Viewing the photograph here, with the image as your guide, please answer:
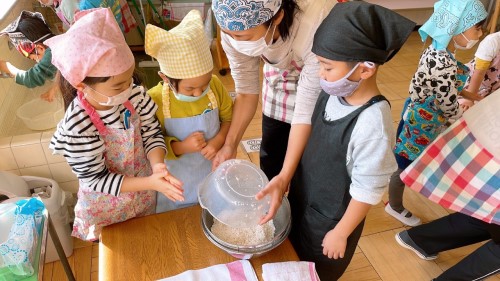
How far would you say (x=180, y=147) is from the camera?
3.67 ft

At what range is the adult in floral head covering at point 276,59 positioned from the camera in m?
0.94

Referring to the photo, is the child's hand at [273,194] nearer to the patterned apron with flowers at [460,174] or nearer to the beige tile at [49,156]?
the patterned apron with flowers at [460,174]

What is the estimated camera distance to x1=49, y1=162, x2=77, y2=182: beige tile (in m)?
1.80

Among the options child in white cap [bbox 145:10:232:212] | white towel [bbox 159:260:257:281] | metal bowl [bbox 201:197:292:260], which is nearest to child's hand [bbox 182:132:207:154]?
child in white cap [bbox 145:10:232:212]

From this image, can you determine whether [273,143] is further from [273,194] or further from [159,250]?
[159,250]

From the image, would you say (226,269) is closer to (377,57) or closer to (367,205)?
(367,205)

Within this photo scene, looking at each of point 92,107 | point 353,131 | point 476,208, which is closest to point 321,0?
point 353,131

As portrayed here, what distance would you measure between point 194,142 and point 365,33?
1.86 feet

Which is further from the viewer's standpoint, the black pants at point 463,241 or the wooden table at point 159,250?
the black pants at point 463,241

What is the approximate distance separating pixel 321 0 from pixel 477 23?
0.93 m

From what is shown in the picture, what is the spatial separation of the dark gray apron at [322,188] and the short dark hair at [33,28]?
1317mm

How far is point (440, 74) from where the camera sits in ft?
4.79

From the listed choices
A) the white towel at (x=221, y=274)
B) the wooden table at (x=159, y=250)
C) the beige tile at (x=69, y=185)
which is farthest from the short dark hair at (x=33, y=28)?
the white towel at (x=221, y=274)

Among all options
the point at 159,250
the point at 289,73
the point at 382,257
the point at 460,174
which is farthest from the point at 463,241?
the point at 159,250
